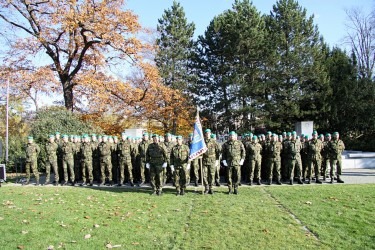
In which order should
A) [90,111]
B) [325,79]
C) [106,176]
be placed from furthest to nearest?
[325,79], [90,111], [106,176]

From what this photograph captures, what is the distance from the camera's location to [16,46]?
70.1 ft

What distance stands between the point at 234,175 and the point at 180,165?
1749 mm

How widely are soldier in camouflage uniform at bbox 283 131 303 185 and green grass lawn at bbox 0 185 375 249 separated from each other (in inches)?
70.2

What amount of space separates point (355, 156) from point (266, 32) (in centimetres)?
1375

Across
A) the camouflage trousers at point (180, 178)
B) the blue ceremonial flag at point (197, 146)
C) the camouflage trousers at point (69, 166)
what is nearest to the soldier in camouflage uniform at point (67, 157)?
the camouflage trousers at point (69, 166)

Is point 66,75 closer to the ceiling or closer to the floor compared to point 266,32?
closer to the floor

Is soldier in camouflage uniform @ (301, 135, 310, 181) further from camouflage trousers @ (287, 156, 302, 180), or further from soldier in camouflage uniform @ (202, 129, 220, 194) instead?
soldier in camouflage uniform @ (202, 129, 220, 194)

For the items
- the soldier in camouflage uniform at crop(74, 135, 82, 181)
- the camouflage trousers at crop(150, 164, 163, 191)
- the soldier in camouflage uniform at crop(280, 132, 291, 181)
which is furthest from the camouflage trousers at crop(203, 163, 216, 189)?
the soldier in camouflage uniform at crop(74, 135, 82, 181)

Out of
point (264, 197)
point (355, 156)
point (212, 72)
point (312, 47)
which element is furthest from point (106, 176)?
point (312, 47)

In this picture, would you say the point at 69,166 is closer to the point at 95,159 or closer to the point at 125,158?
the point at 95,159

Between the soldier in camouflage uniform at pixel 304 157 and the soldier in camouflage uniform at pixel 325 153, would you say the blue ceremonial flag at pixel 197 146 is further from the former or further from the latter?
the soldier in camouflage uniform at pixel 325 153

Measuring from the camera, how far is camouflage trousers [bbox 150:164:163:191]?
35.7 feet

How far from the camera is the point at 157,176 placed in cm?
1091

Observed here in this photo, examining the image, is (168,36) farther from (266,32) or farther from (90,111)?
(90,111)
